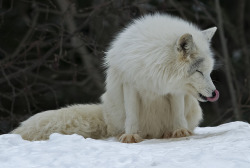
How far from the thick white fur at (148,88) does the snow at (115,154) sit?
104cm

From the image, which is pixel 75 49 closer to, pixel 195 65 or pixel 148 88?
pixel 148 88

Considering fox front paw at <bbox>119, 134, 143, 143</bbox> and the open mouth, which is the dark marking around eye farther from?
fox front paw at <bbox>119, 134, 143, 143</bbox>

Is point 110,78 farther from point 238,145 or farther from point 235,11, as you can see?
point 235,11

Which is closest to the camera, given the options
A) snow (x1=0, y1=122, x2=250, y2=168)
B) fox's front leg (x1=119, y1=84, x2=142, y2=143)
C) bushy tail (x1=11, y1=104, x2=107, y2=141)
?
snow (x1=0, y1=122, x2=250, y2=168)

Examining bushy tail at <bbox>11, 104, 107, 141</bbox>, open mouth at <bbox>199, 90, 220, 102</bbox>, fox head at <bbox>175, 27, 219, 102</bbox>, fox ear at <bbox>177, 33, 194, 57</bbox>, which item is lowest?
bushy tail at <bbox>11, 104, 107, 141</bbox>

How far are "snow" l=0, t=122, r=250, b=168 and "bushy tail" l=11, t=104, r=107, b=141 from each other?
1.13 m

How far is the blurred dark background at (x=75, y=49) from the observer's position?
768 cm

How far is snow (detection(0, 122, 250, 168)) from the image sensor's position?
304 centimetres

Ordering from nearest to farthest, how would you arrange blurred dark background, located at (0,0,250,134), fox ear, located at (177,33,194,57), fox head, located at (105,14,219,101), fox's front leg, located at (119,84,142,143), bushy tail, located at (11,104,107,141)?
1. fox ear, located at (177,33,194,57)
2. fox head, located at (105,14,219,101)
3. fox's front leg, located at (119,84,142,143)
4. bushy tail, located at (11,104,107,141)
5. blurred dark background, located at (0,0,250,134)

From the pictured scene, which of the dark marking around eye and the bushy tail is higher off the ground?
the dark marking around eye

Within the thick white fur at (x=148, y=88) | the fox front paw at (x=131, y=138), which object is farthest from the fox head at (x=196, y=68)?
the fox front paw at (x=131, y=138)

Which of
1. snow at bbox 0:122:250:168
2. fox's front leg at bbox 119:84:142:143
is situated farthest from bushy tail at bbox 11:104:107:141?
snow at bbox 0:122:250:168

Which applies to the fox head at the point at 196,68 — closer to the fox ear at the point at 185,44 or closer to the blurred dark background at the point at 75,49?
the fox ear at the point at 185,44

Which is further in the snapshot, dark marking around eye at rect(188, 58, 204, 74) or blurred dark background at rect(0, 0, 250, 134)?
blurred dark background at rect(0, 0, 250, 134)
